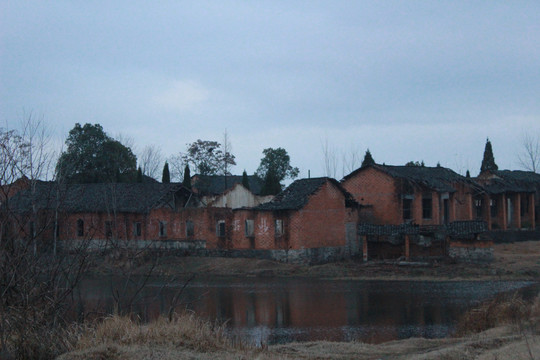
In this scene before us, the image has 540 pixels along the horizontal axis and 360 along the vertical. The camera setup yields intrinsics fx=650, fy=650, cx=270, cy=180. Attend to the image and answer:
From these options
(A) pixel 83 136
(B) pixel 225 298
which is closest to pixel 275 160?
(A) pixel 83 136

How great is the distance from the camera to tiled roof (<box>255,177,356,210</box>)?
38.3 meters

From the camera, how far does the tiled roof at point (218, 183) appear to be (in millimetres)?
68625

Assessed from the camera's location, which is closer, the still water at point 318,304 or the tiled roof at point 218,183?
the still water at point 318,304

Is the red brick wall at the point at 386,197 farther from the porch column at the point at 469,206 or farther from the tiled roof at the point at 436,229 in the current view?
the tiled roof at the point at 436,229

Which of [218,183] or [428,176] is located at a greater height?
[218,183]

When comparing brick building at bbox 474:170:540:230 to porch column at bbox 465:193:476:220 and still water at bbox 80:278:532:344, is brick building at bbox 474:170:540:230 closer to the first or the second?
porch column at bbox 465:193:476:220

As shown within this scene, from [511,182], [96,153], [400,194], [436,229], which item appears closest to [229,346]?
[436,229]

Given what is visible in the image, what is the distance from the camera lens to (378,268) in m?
35.4

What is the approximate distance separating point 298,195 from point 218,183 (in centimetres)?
3381

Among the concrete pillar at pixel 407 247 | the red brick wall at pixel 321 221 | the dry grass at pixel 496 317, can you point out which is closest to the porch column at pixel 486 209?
the red brick wall at pixel 321 221

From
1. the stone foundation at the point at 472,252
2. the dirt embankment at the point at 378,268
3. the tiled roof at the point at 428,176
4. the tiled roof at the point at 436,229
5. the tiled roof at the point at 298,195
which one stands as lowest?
the dirt embankment at the point at 378,268

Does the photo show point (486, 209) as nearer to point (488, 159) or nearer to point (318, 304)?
point (488, 159)

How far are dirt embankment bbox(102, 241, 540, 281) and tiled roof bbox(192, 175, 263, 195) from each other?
27419 mm

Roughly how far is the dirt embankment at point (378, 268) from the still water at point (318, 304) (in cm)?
168
